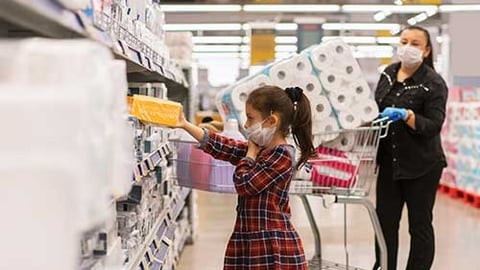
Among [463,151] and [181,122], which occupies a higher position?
[181,122]

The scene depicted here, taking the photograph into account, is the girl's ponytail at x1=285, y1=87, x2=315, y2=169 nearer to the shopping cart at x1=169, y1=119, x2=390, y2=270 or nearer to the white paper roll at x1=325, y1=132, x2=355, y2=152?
the shopping cart at x1=169, y1=119, x2=390, y2=270

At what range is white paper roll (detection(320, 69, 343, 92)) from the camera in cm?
409

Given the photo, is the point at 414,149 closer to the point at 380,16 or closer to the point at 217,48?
the point at 380,16

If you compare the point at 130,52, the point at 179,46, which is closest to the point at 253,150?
the point at 130,52

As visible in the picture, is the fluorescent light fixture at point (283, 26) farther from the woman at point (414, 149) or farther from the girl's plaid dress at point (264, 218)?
the girl's plaid dress at point (264, 218)

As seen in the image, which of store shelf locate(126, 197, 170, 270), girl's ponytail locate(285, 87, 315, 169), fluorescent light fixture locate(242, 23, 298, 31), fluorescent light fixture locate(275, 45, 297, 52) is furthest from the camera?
fluorescent light fixture locate(275, 45, 297, 52)

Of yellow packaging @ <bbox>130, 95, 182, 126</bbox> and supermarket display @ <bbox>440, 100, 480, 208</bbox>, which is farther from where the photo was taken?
supermarket display @ <bbox>440, 100, 480, 208</bbox>

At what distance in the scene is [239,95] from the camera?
408 centimetres

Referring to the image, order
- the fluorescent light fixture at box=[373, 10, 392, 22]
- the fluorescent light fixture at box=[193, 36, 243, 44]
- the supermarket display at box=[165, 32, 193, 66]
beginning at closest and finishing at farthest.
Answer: the supermarket display at box=[165, 32, 193, 66], the fluorescent light fixture at box=[373, 10, 392, 22], the fluorescent light fixture at box=[193, 36, 243, 44]

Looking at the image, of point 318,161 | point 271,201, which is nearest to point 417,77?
point 318,161

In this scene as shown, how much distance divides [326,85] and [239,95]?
53cm

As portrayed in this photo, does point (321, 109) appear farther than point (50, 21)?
Yes

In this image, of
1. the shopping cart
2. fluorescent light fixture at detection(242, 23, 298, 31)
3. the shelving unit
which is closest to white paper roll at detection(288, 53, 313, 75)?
the shopping cart

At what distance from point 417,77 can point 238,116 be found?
1.12 meters
